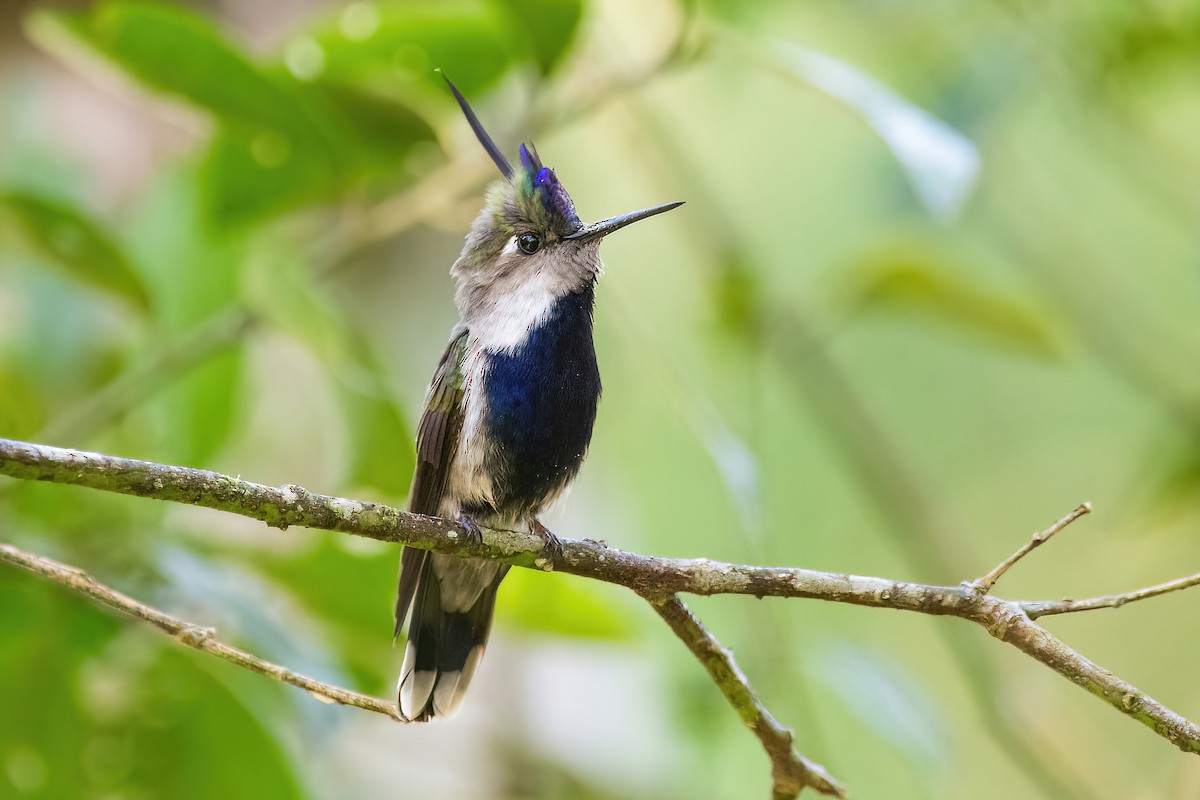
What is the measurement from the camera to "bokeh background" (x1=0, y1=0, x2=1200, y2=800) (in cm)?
293

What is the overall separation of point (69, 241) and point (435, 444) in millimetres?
1046

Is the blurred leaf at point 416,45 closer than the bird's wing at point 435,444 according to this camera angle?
No

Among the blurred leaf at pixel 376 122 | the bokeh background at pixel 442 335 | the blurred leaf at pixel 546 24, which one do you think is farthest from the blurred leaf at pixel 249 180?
the blurred leaf at pixel 546 24

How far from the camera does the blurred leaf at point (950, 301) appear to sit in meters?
3.63

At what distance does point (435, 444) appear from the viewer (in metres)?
2.93

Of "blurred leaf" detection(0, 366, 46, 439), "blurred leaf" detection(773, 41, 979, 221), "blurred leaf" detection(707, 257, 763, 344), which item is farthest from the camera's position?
"blurred leaf" detection(707, 257, 763, 344)

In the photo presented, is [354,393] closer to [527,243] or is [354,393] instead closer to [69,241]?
[527,243]

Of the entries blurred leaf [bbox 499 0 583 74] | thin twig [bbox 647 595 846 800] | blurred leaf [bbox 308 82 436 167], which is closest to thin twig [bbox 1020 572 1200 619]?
thin twig [bbox 647 595 846 800]

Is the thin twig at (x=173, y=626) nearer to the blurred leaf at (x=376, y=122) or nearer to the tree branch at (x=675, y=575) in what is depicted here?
the tree branch at (x=675, y=575)

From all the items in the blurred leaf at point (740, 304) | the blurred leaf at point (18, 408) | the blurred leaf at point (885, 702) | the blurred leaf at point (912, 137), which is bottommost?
the blurred leaf at point (885, 702)

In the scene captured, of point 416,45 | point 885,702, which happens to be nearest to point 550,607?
point 885,702

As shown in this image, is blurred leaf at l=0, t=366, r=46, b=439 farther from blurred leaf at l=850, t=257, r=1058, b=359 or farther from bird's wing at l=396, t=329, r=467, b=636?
blurred leaf at l=850, t=257, r=1058, b=359

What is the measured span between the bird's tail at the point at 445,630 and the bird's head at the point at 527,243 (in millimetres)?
656

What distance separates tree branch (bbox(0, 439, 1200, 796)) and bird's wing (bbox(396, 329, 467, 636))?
0.57 meters
